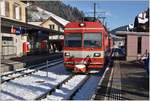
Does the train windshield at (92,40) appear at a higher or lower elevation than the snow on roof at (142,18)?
lower

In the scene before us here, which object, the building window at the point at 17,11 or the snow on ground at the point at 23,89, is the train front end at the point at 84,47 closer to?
the snow on ground at the point at 23,89

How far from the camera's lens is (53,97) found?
13898 millimetres

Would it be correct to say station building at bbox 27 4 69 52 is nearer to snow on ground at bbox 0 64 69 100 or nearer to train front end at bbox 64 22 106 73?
train front end at bbox 64 22 106 73

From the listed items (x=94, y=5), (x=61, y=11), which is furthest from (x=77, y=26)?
(x=61, y=11)

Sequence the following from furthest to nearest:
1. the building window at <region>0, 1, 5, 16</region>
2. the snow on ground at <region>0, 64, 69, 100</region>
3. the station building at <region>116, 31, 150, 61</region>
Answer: the building window at <region>0, 1, 5, 16</region>, the station building at <region>116, 31, 150, 61</region>, the snow on ground at <region>0, 64, 69, 100</region>

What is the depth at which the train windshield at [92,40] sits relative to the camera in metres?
21.1

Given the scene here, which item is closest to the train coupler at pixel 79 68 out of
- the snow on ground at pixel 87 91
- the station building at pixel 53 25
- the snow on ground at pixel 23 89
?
the snow on ground at pixel 87 91

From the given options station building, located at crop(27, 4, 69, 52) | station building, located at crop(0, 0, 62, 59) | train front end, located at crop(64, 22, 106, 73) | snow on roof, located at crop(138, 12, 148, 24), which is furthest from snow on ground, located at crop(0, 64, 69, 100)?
station building, located at crop(27, 4, 69, 52)

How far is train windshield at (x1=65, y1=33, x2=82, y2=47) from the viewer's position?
2128 centimetres

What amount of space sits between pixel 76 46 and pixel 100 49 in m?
1.20

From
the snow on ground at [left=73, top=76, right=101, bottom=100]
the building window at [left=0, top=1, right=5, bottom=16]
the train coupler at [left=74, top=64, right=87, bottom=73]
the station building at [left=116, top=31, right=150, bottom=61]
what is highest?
the building window at [left=0, top=1, right=5, bottom=16]

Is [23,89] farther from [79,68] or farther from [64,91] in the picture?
[79,68]

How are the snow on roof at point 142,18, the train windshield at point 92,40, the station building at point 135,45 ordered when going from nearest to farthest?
the train windshield at point 92,40, the station building at point 135,45, the snow on roof at point 142,18

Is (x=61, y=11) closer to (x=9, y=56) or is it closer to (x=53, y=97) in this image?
(x=9, y=56)
